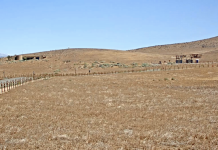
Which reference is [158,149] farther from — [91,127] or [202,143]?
[91,127]

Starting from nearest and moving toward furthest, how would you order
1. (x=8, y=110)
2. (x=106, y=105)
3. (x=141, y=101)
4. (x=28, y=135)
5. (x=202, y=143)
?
(x=202, y=143)
(x=28, y=135)
(x=8, y=110)
(x=106, y=105)
(x=141, y=101)

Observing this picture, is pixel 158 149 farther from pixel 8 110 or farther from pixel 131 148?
pixel 8 110

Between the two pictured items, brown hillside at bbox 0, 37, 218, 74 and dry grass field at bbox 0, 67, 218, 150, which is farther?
brown hillside at bbox 0, 37, 218, 74

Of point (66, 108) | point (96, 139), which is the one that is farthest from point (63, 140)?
point (66, 108)

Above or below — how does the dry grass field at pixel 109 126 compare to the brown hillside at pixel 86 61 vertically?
below

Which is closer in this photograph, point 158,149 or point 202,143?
point 158,149

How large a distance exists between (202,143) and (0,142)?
672 centimetres

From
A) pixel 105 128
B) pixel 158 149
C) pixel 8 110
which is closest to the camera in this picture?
pixel 158 149

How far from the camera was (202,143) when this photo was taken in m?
10.2

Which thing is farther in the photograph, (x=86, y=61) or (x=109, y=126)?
(x=86, y=61)

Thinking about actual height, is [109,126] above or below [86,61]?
below

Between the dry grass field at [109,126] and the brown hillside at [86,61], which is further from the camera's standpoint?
the brown hillside at [86,61]

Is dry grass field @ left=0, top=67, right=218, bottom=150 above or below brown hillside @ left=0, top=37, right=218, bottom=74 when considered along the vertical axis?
below

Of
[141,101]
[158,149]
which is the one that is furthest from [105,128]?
[141,101]
